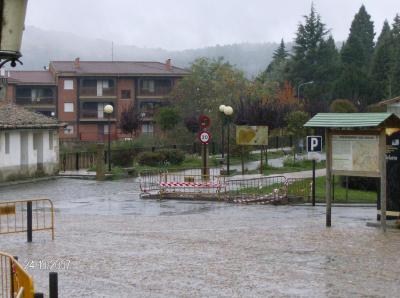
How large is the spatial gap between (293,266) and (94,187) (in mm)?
19771

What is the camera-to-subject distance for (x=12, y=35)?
4.81m

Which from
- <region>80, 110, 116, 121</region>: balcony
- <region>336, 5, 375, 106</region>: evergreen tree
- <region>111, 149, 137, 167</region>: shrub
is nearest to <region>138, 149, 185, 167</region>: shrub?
<region>111, 149, 137, 167</region>: shrub

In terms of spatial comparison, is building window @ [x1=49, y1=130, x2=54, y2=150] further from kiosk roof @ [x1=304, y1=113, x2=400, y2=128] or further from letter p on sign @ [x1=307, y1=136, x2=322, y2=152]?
kiosk roof @ [x1=304, y1=113, x2=400, y2=128]

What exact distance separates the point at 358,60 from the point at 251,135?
58911mm

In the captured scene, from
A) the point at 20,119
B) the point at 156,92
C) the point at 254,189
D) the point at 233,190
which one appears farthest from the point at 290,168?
the point at 156,92

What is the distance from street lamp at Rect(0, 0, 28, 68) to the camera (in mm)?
4652

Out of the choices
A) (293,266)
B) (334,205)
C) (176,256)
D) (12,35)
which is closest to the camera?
(12,35)

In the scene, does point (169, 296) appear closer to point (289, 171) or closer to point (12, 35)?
point (12, 35)

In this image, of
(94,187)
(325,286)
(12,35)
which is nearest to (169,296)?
(325,286)

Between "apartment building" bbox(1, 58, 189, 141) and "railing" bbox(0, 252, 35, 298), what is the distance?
220ft

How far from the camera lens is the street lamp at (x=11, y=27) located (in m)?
4.65

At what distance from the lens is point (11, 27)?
4.77m

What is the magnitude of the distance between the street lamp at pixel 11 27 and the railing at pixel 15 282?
1962mm

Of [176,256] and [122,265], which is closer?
[122,265]
